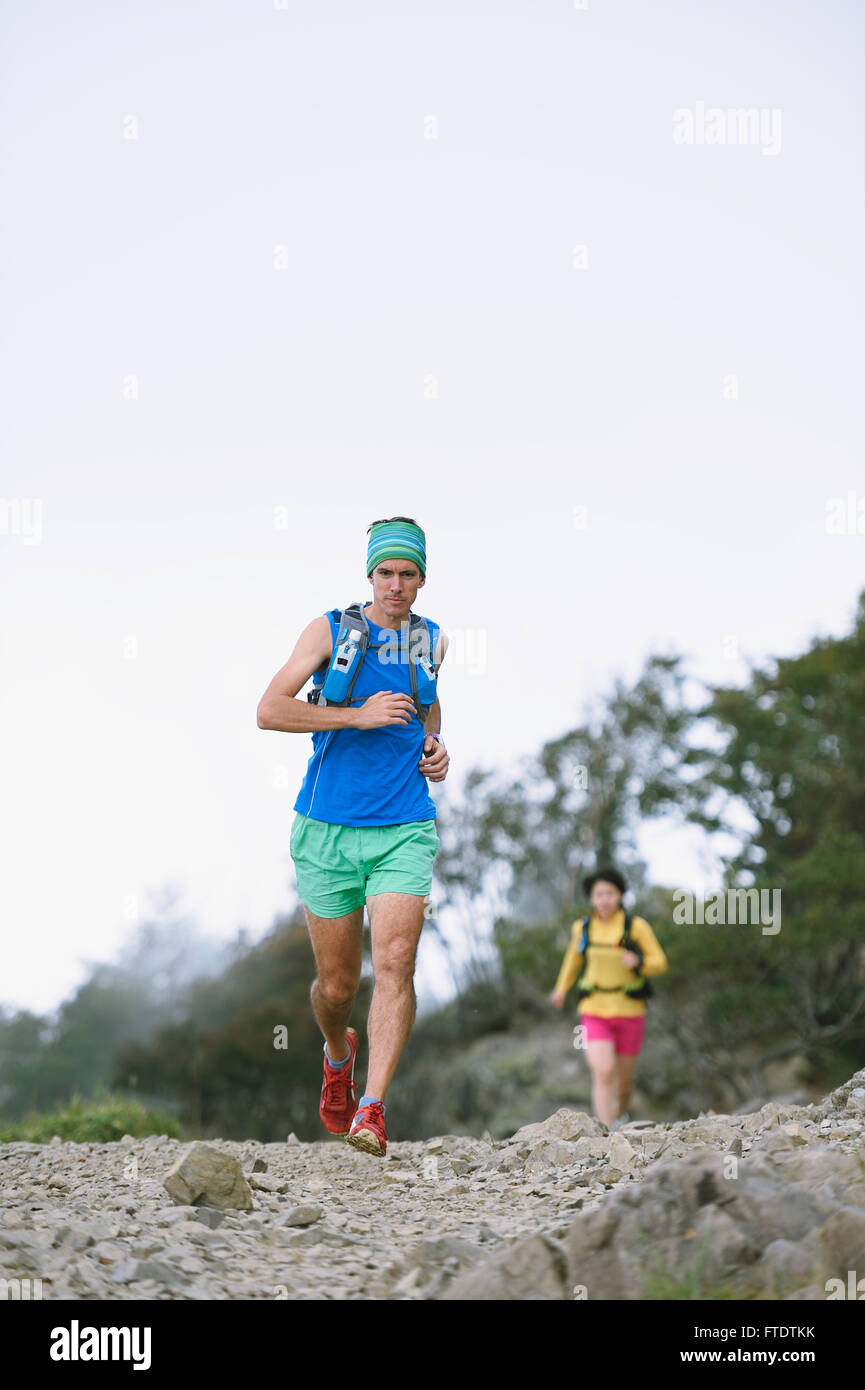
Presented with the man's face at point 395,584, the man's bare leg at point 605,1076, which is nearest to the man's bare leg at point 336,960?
the man's face at point 395,584

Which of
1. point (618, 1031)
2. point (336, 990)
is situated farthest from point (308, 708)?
point (618, 1031)

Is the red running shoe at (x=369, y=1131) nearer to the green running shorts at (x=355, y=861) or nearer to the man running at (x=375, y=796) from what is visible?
the man running at (x=375, y=796)

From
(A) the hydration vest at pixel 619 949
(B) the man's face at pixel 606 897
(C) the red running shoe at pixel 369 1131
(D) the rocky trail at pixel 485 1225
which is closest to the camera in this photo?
(D) the rocky trail at pixel 485 1225

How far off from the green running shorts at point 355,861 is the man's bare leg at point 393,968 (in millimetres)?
75

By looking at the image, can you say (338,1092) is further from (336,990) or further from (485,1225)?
(485,1225)

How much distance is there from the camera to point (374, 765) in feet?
17.3

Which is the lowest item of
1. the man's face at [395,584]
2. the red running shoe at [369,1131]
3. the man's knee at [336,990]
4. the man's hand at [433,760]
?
the red running shoe at [369,1131]

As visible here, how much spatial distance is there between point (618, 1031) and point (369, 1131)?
15.2 feet

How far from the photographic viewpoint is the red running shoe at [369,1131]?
4.54 meters

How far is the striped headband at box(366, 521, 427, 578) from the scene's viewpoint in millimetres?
5301

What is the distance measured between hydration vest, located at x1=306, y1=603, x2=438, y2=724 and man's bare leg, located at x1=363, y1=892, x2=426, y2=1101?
81cm
